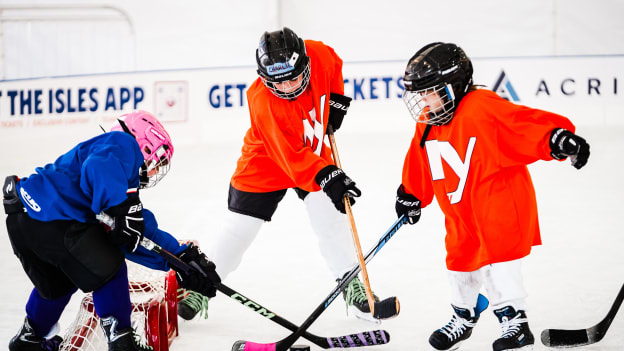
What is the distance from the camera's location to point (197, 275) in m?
2.39

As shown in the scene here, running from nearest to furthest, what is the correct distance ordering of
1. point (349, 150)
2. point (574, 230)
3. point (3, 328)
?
point (3, 328)
point (574, 230)
point (349, 150)

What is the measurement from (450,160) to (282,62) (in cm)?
71

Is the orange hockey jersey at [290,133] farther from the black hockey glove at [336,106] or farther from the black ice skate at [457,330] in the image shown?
the black ice skate at [457,330]

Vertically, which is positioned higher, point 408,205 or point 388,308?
point 408,205

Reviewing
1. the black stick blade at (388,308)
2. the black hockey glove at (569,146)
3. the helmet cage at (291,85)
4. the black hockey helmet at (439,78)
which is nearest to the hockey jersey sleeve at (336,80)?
the helmet cage at (291,85)

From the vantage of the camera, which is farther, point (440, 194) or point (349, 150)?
point (349, 150)

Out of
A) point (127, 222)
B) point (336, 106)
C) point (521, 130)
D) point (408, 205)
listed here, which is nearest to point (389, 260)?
point (336, 106)

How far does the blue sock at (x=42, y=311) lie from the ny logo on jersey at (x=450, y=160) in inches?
51.6

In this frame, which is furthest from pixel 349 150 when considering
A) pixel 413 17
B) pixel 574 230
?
pixel 413 17

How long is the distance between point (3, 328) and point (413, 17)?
6191mm

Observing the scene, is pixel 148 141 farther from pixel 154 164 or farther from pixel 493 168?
pixel 493 168

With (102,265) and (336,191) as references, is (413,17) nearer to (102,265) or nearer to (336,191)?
(336,191)

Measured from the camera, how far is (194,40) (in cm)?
789

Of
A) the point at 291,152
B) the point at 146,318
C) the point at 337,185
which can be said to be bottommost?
the point at 146,318
